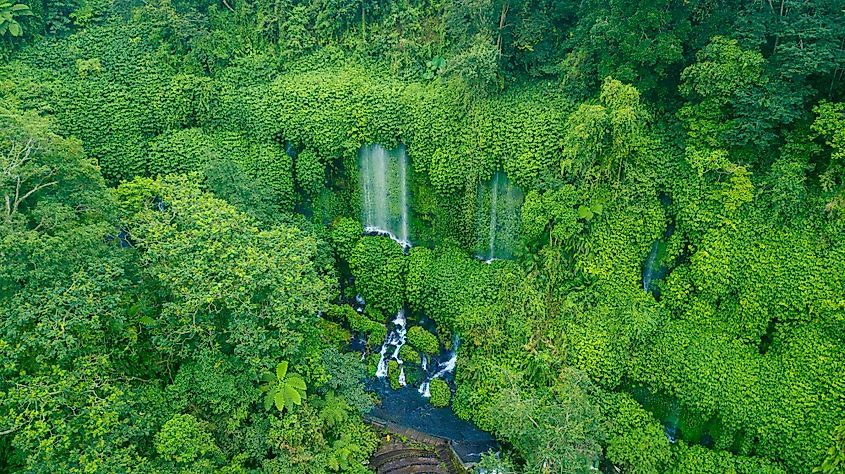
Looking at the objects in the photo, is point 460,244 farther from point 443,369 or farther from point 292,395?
point 292,395

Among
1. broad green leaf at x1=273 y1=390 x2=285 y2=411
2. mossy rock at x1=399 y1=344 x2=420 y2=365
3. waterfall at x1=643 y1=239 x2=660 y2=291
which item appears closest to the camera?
broad green leaf at x1=273 y1=390 x2=285 y2=411

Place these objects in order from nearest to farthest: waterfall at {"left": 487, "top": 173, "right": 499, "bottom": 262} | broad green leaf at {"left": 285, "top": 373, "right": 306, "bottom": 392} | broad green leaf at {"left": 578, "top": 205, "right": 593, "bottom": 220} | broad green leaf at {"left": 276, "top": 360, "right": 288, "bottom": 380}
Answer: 1. broad green leaf at {"left": 276, "top": 360, "right": 288, "bottom": 380}
2. broad green leaf at {"left": 285, "top": 373, "right": 306, "bottom": 392}
3. broad green leaf at {"left": 578, "top": 205, "right": 593, "bottom": 220}
4. waterfall at {"left": 487, "top": 173, "right": 499, "bottom": 262}

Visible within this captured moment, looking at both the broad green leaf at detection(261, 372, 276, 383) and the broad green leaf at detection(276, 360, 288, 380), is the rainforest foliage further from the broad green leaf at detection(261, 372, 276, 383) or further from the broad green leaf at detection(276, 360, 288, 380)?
the broad green leaf at detection(276, 360, 288, 380)

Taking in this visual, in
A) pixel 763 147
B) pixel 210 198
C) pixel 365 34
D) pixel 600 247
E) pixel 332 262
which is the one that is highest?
pixel 365 34

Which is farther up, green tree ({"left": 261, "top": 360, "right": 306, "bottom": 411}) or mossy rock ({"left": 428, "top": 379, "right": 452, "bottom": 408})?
green tree ({"left": 261, "top": 360, "right": 306, "bottom": 411})

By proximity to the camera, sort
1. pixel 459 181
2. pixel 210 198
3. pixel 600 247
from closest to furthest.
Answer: pixel 210 198 → pixel 600 247 → pixel 459 181

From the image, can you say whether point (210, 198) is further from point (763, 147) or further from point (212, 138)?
point (763, 147)

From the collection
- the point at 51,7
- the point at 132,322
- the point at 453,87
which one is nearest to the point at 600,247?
the point at 453,87

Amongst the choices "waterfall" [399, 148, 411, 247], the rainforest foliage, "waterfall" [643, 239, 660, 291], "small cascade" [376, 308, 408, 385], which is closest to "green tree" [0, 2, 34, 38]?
the rainforest foliage
